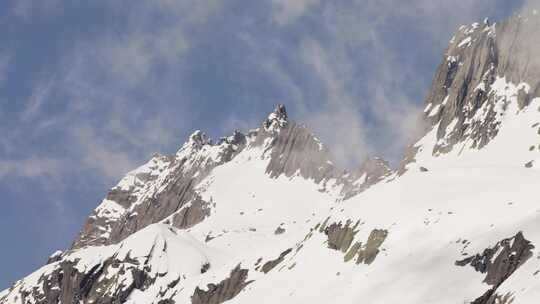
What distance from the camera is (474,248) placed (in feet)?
282

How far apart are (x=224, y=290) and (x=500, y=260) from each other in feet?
238

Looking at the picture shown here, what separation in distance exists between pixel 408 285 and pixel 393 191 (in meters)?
38.6

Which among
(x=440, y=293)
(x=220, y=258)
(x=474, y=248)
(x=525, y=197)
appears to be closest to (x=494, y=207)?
(x=525, y=197)

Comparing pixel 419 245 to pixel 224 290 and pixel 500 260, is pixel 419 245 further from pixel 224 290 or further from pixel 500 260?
pixel 224 290

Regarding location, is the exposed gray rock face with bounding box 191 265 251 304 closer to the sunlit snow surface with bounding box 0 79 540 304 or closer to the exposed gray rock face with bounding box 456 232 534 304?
the sunlit snow surface with bounding box 0 79 540 304

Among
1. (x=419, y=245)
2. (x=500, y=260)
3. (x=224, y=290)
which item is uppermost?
(x=224, y=290)

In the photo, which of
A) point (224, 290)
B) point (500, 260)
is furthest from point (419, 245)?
point (224, 290)

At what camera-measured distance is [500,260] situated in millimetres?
79000

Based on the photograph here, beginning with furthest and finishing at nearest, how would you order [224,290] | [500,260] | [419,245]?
[224,290], [419,245], [500,260]

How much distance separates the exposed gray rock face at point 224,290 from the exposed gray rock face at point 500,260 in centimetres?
6116

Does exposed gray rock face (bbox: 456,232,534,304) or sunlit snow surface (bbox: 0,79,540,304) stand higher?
sunlit snow surface (bbox: 0,79,540,304)

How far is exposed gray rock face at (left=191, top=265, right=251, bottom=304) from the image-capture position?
140 metres

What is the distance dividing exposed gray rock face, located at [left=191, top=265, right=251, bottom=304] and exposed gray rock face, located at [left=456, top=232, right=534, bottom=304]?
61.2 metres

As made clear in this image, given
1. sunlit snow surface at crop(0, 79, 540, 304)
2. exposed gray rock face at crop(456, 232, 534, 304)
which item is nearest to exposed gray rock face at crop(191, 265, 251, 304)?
sunlit snow surface at crop(0, 79, 540, 304)
